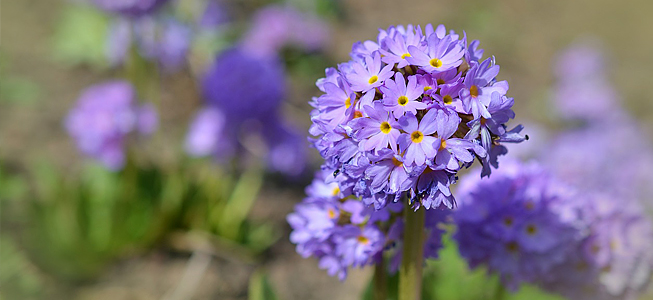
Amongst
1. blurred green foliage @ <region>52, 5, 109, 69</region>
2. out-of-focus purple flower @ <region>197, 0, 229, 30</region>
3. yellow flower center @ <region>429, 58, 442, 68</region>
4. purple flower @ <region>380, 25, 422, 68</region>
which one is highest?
out-of-focus purple flower @ <region>197, 0, 229, 30</region>

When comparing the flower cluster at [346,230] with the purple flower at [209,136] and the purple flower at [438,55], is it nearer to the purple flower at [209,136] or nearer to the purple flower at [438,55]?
the purple flower at [438,55]

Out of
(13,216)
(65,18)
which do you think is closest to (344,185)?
(13,216)

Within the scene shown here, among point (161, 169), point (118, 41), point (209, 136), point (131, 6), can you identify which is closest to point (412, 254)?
point (131, 6)

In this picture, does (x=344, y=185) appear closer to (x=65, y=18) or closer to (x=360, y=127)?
(x=360, y=127)

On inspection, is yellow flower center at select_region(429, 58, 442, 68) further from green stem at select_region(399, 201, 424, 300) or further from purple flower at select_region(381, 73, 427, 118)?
green stem at select_region(399, 201, 424, 300)

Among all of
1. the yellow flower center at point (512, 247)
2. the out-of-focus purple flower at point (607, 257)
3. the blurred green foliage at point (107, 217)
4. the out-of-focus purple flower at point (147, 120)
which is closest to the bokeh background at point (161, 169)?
the blurred green foliage at point (107, 217)

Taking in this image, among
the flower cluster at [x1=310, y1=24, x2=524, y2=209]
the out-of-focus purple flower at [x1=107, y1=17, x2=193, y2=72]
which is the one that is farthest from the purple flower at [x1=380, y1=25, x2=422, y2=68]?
the out-of-focus purple flower at [x1=107, y1=17, x2=193, y2=72]
